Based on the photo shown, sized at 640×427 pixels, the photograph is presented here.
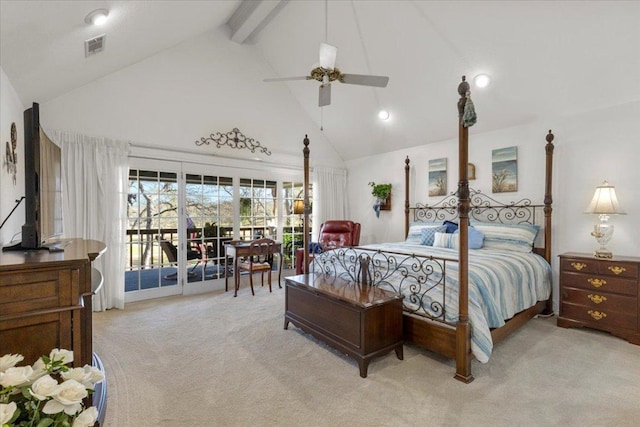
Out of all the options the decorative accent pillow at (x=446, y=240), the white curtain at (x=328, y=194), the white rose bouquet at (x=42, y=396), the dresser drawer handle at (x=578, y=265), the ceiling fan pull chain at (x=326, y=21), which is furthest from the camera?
the white curtain at (x=328, y=194)

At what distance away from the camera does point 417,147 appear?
18.0ft

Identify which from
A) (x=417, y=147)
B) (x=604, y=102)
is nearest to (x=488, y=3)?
(x=604, y=102)

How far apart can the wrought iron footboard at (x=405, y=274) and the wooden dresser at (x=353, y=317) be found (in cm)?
17

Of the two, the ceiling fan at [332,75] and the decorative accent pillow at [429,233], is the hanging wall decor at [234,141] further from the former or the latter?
the decorative accent pillow at [429,233]

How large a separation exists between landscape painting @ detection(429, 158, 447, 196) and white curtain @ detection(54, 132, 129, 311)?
4514 millimetres

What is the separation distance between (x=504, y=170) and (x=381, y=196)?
2.05 meters

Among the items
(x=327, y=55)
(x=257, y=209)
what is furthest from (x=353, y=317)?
(x=257, y=209)

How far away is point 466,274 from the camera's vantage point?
2.38 meters

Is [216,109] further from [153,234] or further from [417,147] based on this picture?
[417,147]

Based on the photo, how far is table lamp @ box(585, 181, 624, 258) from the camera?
323cm

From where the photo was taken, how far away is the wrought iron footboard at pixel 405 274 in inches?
104

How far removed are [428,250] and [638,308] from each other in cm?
194

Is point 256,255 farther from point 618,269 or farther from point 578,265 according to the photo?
point 618,269

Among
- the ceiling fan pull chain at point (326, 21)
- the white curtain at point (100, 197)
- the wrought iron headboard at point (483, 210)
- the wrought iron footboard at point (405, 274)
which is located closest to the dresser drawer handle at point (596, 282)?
the wrought iron headboard at point (483, 210)
